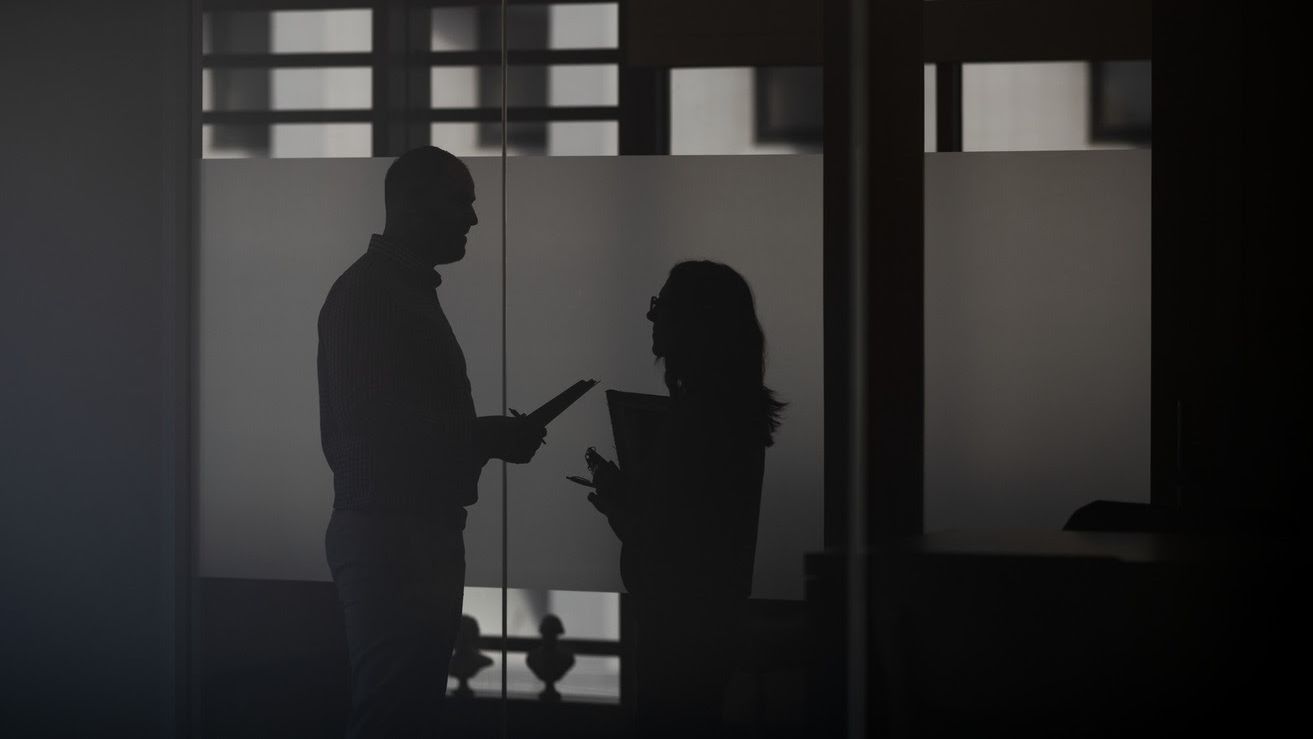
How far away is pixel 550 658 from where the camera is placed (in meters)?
3.00

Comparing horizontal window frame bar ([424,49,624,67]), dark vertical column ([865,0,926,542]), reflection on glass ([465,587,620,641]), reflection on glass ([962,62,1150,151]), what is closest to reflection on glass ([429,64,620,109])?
horizontal window frame bar ([424,49,624,67])

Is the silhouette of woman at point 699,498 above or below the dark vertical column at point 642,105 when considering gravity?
below

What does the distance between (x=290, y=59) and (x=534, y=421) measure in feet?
4.09

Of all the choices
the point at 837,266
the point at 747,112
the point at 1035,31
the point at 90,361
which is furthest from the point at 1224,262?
the point at 90,361

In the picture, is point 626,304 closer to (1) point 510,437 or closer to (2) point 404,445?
(1) point 510,437

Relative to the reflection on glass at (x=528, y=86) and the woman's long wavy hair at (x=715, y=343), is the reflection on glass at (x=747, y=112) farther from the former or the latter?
the woman's long wavy hair at (x=715, y=343)

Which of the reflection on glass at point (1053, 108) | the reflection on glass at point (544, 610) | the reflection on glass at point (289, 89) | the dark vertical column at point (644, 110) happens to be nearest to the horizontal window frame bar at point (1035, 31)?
the reflection on glass at point (1053, 108)

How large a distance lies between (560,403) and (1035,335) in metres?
1.26

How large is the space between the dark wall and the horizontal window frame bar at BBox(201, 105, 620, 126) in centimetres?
19

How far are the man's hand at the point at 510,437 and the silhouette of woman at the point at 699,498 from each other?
0.27 meters

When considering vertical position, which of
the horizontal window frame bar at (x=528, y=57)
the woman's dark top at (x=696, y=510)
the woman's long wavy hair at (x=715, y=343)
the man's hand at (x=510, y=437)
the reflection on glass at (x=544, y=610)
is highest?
the horizontal window frame bar at (x=528, y=57)

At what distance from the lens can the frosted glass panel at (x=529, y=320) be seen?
291cm

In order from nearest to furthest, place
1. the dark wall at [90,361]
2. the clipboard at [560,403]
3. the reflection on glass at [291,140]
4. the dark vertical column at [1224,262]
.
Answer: the dark vertical column at [1224,262] < the clipboard at [560,403] < the reflection on glass at [291,140] < the dark wall at [90,361]

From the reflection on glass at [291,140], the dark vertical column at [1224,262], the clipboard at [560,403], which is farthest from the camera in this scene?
the reflection on glass at [291,140]
